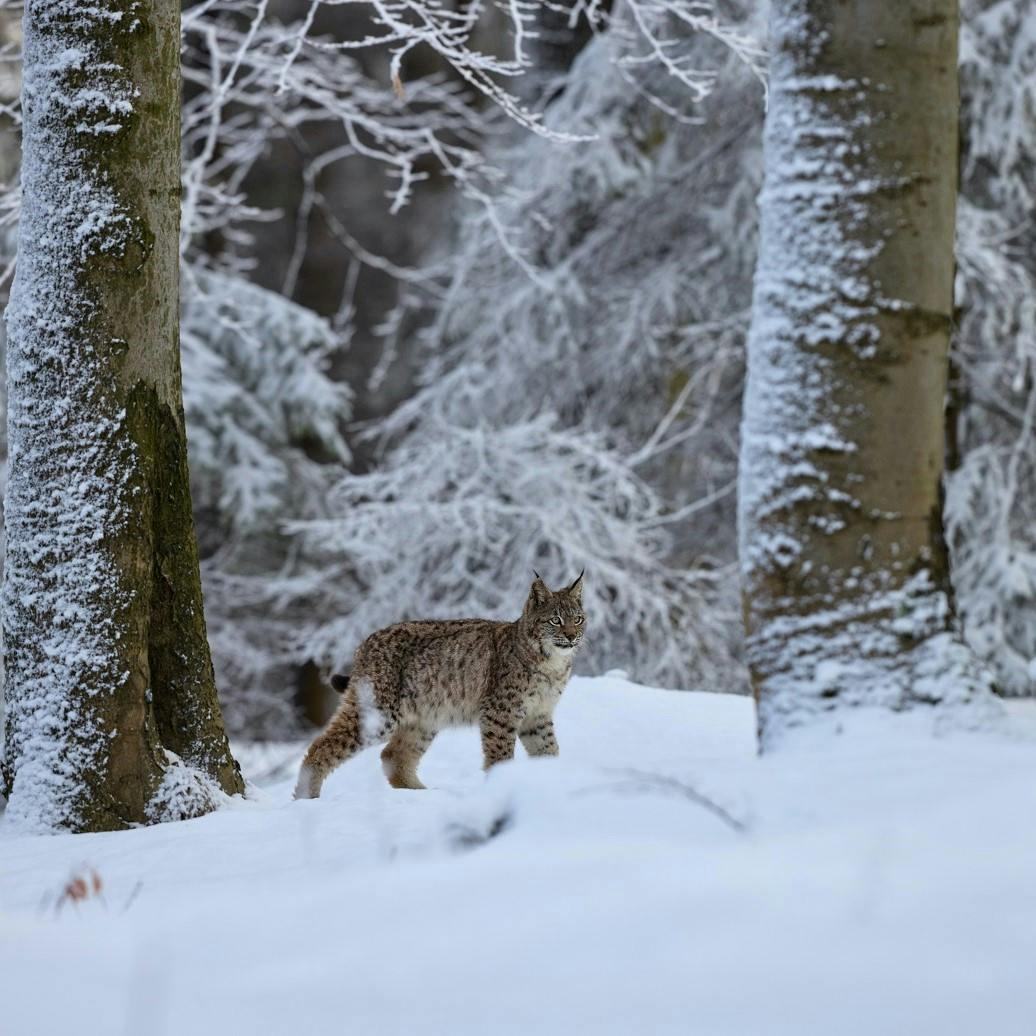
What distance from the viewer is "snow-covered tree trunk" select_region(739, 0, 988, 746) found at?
11.8ft

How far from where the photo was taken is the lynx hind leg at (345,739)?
6.53 meters

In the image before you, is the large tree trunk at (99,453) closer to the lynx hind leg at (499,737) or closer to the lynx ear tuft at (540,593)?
the lynx hind leg at (499,737)

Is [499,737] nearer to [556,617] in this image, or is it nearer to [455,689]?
[455,689]

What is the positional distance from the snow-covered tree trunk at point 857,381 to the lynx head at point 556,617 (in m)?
2.82

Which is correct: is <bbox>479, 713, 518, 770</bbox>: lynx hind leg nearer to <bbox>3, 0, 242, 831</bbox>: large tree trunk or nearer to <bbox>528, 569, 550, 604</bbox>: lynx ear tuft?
<bbox>528, 569, 550, 604</bbox>: lynx ear tuft

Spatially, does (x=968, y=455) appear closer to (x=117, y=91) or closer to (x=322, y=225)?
(x=117, y=91)

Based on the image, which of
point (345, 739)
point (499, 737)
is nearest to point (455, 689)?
point (499, 737)

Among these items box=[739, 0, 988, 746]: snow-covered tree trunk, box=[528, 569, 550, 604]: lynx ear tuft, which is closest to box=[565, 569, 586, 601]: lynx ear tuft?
box=[528, 569, 550, 604]: lynx ear tuft

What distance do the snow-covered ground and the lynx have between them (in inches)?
111

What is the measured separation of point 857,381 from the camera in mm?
3615

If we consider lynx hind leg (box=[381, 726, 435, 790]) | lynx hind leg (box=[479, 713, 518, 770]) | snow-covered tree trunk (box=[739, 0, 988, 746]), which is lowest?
lynx hind leg (box=[381, 726, 435, 790])

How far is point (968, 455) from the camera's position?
1237 centimetres

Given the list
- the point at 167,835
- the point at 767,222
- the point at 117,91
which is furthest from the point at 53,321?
the point at 767,222

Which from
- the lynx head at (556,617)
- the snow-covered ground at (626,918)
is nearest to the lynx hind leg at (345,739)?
the lynx head at (556,617)
